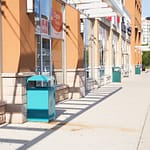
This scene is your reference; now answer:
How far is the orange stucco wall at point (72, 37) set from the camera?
58.9 feet

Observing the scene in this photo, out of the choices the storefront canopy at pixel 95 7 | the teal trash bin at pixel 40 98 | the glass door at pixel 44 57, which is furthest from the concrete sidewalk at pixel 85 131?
the storefront canopy at pixel 95 7

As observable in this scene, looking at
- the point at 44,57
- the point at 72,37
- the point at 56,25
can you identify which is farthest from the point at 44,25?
the point at 72,37

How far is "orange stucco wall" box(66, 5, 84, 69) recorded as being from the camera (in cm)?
1795

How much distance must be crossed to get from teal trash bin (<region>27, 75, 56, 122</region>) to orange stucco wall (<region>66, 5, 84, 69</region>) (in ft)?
22.2

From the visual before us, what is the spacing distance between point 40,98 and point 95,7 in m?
8.98

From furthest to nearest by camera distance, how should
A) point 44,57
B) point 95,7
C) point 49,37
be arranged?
point 95,7 < point 49,37 < point 44,57

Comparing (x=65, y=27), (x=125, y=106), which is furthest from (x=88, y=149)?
(x=65, y=27)

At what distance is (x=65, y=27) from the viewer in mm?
17828

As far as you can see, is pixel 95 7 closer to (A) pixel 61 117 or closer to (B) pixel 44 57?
(B) pixel 44 57

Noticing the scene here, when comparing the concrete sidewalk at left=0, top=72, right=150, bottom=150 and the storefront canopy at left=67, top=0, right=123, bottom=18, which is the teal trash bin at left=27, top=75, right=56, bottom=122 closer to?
the concrete sidewalk at left=0, top=72, right=150, bottom=150

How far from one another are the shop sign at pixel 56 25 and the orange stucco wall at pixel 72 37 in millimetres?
Answer: 759

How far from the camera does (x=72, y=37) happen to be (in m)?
18.0

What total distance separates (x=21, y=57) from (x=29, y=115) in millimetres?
1478

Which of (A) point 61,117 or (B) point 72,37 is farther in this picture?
(B) point 72,37
